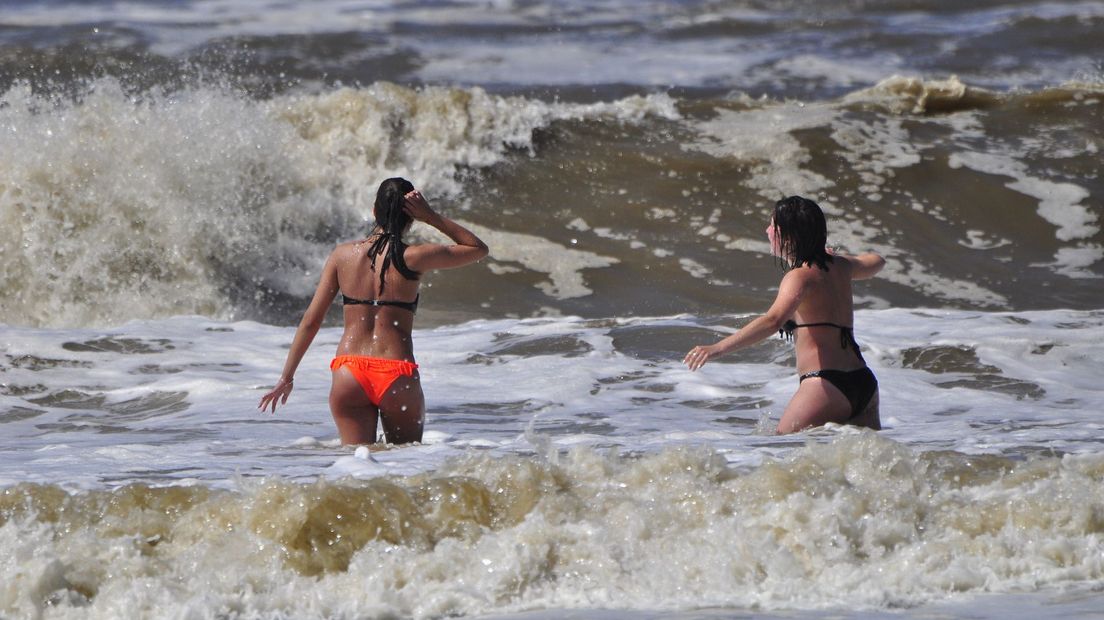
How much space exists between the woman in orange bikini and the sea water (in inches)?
8.1

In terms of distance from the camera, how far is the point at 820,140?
13.3 m

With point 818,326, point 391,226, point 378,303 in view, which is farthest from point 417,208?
point 818,326

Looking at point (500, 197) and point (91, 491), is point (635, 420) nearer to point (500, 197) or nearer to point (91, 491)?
point (91, 491)

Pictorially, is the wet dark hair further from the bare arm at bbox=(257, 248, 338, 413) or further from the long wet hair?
the bare arm at bbox=(257, 248, 338, 413)

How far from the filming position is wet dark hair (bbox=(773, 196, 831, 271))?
581 cm

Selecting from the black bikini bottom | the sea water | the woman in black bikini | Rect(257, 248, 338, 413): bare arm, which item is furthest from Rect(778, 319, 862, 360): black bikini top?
Rect(257, 248, 338, 413): bare arm

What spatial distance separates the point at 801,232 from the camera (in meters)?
5.81

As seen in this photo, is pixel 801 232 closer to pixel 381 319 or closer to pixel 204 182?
pixel 381 319

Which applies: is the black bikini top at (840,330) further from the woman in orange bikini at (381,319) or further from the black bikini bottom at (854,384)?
the woman in orange bikini at (381,319)

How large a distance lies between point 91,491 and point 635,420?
116 inches

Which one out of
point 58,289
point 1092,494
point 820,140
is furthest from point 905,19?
point 1092,494

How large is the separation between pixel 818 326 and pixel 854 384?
283 mm

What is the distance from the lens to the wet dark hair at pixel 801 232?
19.1ft

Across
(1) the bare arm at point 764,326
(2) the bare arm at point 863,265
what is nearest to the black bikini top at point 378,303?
(1) the bare arm at point 764,326
